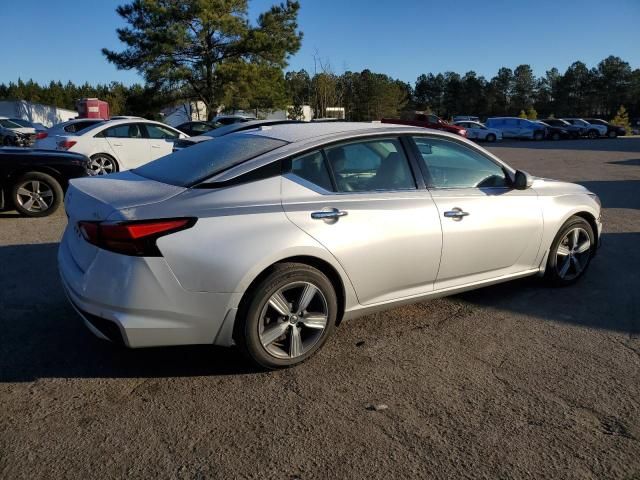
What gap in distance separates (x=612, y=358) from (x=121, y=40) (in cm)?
3460

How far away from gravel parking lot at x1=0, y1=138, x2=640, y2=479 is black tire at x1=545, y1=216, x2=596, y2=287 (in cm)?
35

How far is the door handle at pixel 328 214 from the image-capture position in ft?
10.5

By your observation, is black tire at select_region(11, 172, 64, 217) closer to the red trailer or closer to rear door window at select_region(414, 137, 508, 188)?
rear door window at select_region(414, 137, 508, 188)

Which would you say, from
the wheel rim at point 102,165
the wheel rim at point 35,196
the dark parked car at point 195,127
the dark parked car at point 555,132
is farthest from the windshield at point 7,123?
the dark parked car at point 555,132

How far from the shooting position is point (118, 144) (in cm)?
1078

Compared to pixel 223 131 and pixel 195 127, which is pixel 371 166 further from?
pixel 195 127

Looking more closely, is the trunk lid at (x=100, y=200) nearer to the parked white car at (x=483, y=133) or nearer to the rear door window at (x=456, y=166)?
the rear door window at (x=456, y=166)

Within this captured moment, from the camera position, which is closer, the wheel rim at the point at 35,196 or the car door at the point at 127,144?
the wheel rim at the point at 35,196

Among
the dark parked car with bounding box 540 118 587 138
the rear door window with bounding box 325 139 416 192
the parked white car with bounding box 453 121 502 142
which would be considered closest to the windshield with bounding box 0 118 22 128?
the rear door window with bounding box 325 139 416 192

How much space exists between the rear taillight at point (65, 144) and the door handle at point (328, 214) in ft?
28.1

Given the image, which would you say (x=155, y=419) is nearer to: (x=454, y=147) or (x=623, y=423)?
(x=623, y=423)

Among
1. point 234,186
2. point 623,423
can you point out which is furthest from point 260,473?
point 623,423

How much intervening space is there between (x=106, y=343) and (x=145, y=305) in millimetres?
988

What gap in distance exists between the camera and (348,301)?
11.1ft
